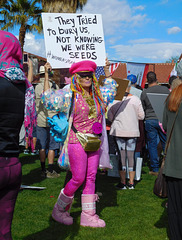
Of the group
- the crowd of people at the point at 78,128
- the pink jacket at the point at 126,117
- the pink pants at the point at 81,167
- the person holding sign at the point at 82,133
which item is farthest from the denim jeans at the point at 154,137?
the pink pants at the point at 81,167

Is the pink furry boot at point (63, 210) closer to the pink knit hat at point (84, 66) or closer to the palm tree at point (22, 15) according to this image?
the pink knit hat at point (84, 66)

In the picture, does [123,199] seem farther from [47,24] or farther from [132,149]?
[47,24]

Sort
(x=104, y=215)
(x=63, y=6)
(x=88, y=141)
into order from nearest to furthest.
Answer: (x=88, y=141) < (x=104, y=215) < (x=63, y=6)

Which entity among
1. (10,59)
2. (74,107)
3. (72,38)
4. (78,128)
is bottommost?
(78,128)

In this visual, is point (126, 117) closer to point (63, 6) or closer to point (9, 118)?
point (9, 118)

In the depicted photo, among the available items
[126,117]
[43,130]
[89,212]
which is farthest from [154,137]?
[89,212]

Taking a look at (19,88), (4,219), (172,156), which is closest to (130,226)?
(172,156)

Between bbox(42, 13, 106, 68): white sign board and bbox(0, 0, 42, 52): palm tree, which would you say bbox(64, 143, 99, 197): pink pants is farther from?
bbox(0, 0, 42, 52): palm tree

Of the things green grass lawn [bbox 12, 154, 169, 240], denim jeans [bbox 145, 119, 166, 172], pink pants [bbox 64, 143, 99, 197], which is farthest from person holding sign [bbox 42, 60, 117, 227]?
denim jeans [bbox 145, 119, 166, 172]

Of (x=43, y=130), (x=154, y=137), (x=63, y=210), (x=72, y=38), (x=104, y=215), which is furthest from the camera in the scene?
(x=154, y=137)

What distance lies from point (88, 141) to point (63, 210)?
1.03 meters

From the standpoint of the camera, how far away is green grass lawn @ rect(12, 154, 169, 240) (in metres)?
3.91

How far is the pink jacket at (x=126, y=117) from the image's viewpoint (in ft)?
19.1

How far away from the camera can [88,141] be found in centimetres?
392
